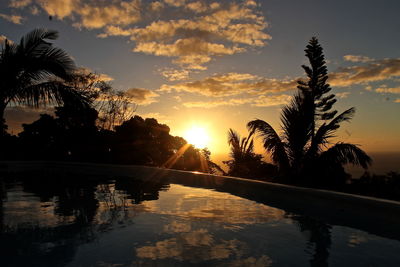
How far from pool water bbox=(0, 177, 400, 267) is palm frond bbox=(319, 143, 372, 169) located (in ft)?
10.8

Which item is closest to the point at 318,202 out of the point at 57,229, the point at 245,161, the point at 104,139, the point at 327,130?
the point at 327,130

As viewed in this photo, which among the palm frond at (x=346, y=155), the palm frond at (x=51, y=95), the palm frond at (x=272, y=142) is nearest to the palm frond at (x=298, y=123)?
the palm frond at (x=272, y=142)

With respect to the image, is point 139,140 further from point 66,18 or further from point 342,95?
point 342,95

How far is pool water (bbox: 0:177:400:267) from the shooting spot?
8.14 ft

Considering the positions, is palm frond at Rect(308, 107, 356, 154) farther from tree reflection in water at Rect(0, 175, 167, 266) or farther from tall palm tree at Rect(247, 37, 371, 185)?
tree reflection in water at Rect(0, 175, 167, 266)

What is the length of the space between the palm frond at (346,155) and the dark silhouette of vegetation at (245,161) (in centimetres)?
362

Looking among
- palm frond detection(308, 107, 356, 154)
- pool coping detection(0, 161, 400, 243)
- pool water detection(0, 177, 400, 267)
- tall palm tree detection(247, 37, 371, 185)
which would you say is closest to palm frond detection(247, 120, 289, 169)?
tall palm tree detection(247, 37, 371, 185)

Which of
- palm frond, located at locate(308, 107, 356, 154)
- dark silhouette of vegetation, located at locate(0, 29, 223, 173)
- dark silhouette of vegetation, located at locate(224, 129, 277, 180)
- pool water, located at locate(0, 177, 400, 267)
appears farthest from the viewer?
dark silhouette of vegetation, located at locate(0, 29, 223, 173)

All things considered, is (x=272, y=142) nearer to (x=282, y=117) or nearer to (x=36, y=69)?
(x=282, y=117)

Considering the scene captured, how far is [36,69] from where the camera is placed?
749 cm

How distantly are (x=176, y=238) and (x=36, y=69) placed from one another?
6.71 metres

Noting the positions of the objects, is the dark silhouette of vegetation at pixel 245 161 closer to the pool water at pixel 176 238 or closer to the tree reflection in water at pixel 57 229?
the pool water at pixel 176 238

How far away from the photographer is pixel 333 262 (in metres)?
2.49

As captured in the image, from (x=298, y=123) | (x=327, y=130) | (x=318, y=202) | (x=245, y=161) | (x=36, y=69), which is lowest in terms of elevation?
(x=318, y=202)
